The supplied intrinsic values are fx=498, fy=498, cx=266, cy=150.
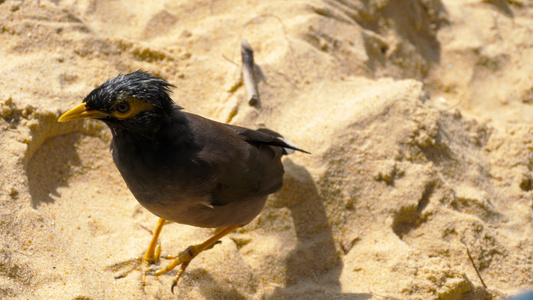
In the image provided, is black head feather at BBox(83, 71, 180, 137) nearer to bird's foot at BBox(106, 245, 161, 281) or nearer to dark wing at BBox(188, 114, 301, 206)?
dark wing at BBox(188, 114, 301, 206)

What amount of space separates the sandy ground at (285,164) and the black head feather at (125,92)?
0.93 metres

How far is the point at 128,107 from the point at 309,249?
1.73 m

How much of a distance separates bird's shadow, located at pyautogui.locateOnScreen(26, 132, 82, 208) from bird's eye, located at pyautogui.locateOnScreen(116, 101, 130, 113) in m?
1.05

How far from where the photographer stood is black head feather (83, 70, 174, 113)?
2.79m

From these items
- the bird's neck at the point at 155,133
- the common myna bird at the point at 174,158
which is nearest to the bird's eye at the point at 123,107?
the common myna bird at the point at 174,158

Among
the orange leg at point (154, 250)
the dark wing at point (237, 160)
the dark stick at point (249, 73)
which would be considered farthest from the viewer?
the dark stick at point (249, 73)

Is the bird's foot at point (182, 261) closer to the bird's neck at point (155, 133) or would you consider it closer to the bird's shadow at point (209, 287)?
the bird's shadow at point (209, 287)

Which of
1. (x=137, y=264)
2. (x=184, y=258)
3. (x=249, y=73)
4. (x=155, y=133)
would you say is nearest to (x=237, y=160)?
(x=155, y=133)

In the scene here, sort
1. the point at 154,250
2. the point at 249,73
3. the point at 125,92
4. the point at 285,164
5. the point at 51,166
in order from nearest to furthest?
the point at 125,92, the point at 154,250, the point at 51,166, the point at 285,164, the point at 249,73

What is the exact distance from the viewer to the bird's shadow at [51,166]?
3465 mm

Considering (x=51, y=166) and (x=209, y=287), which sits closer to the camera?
(x=209, y=287)

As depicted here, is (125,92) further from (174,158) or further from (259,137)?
(259,137)

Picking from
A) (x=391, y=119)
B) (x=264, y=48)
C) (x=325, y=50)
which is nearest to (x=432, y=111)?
(x=391, y=119)

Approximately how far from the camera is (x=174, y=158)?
2.94 meters
